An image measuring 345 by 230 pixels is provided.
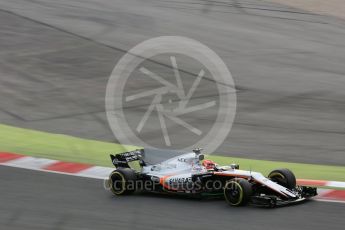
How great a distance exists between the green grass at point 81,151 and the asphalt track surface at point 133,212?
200cm

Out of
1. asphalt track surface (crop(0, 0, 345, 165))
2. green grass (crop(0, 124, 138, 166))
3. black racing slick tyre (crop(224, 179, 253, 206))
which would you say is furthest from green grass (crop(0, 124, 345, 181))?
black racing slick tyre (crop(224, 179, 253, 206))

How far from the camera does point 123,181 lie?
10.4m

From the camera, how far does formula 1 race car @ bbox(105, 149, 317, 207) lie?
30.9 feet

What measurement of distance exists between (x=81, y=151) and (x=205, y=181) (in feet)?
13.3

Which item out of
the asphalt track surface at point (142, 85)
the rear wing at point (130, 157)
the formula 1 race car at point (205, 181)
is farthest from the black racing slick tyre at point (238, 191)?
the rear wing at point (130, 157)

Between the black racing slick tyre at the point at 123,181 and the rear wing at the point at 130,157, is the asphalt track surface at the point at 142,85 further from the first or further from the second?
the rear wing at the point at 130,157

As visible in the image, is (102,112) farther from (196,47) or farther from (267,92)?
(196,47)

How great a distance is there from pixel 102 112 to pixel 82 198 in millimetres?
5871

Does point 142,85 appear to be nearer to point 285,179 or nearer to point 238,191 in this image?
point 285,179

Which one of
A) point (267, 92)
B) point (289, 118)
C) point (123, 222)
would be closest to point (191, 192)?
point (123, 222)

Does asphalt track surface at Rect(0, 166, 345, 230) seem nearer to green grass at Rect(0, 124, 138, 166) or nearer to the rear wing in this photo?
the rear wing

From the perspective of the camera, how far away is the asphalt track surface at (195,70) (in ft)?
47.7

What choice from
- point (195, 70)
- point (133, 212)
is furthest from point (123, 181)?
point (195, 70)

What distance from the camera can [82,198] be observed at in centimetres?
1041
